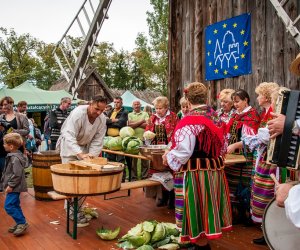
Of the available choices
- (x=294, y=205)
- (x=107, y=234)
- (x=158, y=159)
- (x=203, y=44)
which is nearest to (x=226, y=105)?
(x=158, y=159)

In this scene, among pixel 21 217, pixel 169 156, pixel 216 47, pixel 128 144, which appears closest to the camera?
pixel 169 156

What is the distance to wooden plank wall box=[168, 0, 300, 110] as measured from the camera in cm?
527

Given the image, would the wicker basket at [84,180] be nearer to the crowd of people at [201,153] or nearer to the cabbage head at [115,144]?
the crowd of people at [201,153]

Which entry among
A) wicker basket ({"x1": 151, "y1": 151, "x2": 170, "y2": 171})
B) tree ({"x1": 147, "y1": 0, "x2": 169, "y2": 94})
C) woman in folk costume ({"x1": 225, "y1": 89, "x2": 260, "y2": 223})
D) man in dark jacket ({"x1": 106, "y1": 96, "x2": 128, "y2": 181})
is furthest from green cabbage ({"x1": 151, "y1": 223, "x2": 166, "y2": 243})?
tree ({"x1": 147, "y1": 0, "x2": 169, "y2": 94})

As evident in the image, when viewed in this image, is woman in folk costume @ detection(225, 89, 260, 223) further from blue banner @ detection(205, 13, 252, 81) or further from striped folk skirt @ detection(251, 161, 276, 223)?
blue banner @ detection(205, 13, 252, 81)

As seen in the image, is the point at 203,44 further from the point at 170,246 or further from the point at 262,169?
the point at 170,246

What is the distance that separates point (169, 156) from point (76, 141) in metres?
1.62

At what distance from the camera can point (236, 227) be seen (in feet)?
15.1

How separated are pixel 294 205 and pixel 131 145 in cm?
387

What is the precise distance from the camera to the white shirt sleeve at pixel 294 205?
1.59m

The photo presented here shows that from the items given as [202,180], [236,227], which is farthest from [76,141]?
[236,227]

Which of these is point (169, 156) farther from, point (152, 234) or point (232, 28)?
point (232, 28)

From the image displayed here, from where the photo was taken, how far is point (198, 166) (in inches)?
130

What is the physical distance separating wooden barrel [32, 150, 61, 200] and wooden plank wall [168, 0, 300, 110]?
313 centimetres
